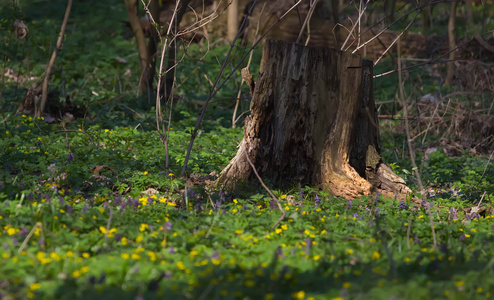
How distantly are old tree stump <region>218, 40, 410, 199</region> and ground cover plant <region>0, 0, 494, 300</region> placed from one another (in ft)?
0.72

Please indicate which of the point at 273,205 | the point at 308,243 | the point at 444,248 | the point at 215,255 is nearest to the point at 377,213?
the point at 273,205

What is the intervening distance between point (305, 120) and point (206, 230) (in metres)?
1.90

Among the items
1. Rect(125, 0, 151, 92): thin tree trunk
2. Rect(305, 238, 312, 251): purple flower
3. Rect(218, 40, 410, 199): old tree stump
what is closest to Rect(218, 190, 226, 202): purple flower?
Rect(218, 40, 410, 199): old tree stump

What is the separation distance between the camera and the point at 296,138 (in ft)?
17.0

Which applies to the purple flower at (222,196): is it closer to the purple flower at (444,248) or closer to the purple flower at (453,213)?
the purple flower at (444,248)

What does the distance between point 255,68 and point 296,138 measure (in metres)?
7.49

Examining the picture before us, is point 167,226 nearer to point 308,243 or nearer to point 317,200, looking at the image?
point 308,243

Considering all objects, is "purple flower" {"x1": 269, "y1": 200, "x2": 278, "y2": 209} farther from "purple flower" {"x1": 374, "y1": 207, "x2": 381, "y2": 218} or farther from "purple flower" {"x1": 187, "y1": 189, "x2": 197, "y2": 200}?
"purple flower" {"x1": 374, "y1": 207, "x2": 381, "y2": 218}

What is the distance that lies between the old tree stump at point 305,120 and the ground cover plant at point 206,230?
0.72 feet

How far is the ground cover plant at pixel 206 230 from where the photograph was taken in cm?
270

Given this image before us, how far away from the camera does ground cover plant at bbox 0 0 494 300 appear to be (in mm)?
2701

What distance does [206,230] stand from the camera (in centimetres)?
374

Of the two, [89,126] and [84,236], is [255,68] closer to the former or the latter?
[89,126]

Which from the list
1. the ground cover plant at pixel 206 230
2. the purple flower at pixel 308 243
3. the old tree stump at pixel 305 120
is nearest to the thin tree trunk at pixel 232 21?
the ground cover plant at pixel 206 230
